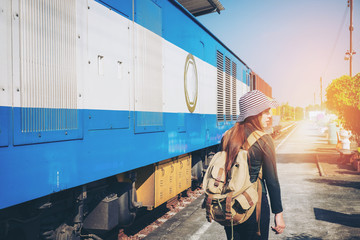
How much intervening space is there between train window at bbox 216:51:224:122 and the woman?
5.79m

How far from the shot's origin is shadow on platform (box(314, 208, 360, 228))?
5883 millimetres

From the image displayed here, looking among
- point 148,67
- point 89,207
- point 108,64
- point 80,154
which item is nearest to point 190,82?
point 148,67

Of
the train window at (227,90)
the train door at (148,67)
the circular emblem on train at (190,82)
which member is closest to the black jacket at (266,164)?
the train door at (148,67)

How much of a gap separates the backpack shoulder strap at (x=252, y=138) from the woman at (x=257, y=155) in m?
0.02

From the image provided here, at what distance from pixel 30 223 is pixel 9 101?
122cm

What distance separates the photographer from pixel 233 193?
2.54m

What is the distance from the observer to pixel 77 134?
3.20 meters

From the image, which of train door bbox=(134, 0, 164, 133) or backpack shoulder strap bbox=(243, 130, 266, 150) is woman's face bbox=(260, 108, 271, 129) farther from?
train door bbox=(134, 0, 164, 133)

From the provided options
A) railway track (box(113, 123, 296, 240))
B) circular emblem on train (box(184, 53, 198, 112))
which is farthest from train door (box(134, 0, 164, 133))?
railway track (box(113, 123, 296, 240))

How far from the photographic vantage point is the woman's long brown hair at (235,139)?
264 centimetres

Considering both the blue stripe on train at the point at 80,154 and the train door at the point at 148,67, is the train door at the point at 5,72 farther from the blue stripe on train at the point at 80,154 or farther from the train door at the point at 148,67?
the train door at the point at 148,67

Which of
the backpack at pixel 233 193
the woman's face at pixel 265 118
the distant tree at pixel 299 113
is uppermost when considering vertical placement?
the distant tree at pixel 299 113

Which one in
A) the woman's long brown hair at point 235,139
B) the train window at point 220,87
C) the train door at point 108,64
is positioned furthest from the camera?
the train window at point 220,87

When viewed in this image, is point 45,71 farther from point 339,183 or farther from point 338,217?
point 339,183
